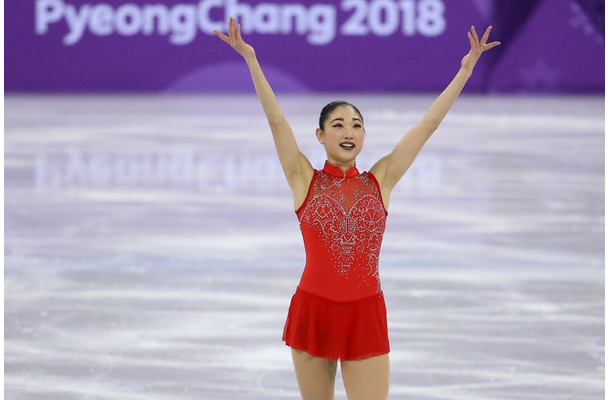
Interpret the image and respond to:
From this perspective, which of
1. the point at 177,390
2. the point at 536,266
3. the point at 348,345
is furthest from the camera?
the point at 536,266

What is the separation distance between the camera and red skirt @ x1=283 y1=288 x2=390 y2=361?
10.4 ft

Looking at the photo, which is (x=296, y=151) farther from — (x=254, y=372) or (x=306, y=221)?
(x=254, y=372)

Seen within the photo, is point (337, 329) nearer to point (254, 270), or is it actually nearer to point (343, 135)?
point (343, 135)

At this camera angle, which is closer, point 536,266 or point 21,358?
point 21,358

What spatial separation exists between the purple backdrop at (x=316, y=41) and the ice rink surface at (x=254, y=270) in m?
8.01

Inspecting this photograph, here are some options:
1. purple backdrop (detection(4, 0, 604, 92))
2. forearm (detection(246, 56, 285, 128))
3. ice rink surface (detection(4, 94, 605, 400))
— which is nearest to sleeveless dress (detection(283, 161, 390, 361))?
forearm (detection(246, 56, 285, 128))

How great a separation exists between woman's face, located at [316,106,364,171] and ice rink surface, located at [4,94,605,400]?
1446 millimetres

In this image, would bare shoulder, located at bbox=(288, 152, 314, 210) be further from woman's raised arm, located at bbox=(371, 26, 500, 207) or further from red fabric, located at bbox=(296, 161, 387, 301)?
woman's raised arm, located at bbox=(371, 26, 500, 207)

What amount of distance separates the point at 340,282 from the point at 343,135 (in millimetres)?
386

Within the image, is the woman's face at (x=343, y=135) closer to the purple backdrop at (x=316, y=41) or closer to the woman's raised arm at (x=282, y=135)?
the woman's raised arm at (x=282, y=135)

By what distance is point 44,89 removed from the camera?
2206 centimetres

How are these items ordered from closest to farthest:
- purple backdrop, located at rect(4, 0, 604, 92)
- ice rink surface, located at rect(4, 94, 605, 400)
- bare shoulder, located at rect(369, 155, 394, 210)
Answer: bare shoulder, located at rect(369, 155, 394, 210) → ice rink surface, located at rect(4, 94, 605, 400) → purple backdrop, located at rect(4, 0, 604, 92)

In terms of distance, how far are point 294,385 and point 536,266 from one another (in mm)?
2573

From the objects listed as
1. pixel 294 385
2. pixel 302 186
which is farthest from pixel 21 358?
pixel 302 186
